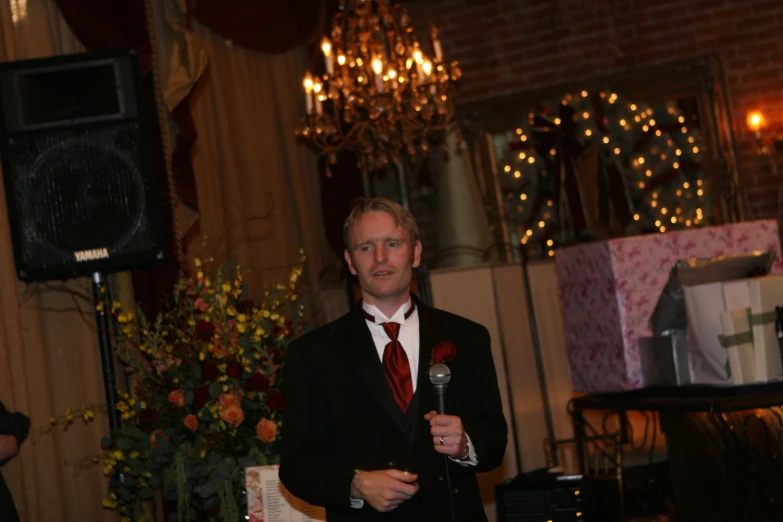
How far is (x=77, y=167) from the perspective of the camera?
3.62m

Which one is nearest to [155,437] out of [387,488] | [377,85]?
[387,488]

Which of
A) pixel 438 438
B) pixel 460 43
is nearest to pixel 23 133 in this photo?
pixel 438 438

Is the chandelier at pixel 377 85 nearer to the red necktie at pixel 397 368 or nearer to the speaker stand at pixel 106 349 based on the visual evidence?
the speaker stand at pixel 106 349

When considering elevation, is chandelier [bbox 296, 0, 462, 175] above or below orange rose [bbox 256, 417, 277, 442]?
above

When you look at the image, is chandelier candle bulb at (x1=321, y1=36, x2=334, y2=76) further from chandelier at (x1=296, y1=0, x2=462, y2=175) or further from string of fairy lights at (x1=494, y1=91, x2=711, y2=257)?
string of fairy lights at (x1=494, y1=91, x2=711, y2=257)

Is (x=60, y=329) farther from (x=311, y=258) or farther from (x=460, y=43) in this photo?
(x=460, y=43)

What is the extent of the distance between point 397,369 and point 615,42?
4.83 meters

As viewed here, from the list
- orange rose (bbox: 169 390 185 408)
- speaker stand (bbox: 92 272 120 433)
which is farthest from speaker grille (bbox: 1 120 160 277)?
orange rose (bbox: 169 390 185 408)

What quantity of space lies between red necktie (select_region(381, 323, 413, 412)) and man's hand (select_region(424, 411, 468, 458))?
178 mm

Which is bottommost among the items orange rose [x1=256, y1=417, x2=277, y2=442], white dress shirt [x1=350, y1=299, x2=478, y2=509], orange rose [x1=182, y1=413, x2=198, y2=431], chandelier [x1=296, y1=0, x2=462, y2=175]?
orange rose [x1=256, y1=417, x2=277, y2=442]

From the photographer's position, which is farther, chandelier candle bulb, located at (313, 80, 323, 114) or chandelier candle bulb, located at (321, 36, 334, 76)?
chandelier candle bulb, located at (313, 80, 323, 114)

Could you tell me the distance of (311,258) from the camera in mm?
5895

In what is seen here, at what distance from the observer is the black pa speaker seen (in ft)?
11.8

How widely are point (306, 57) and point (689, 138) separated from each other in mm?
2296
